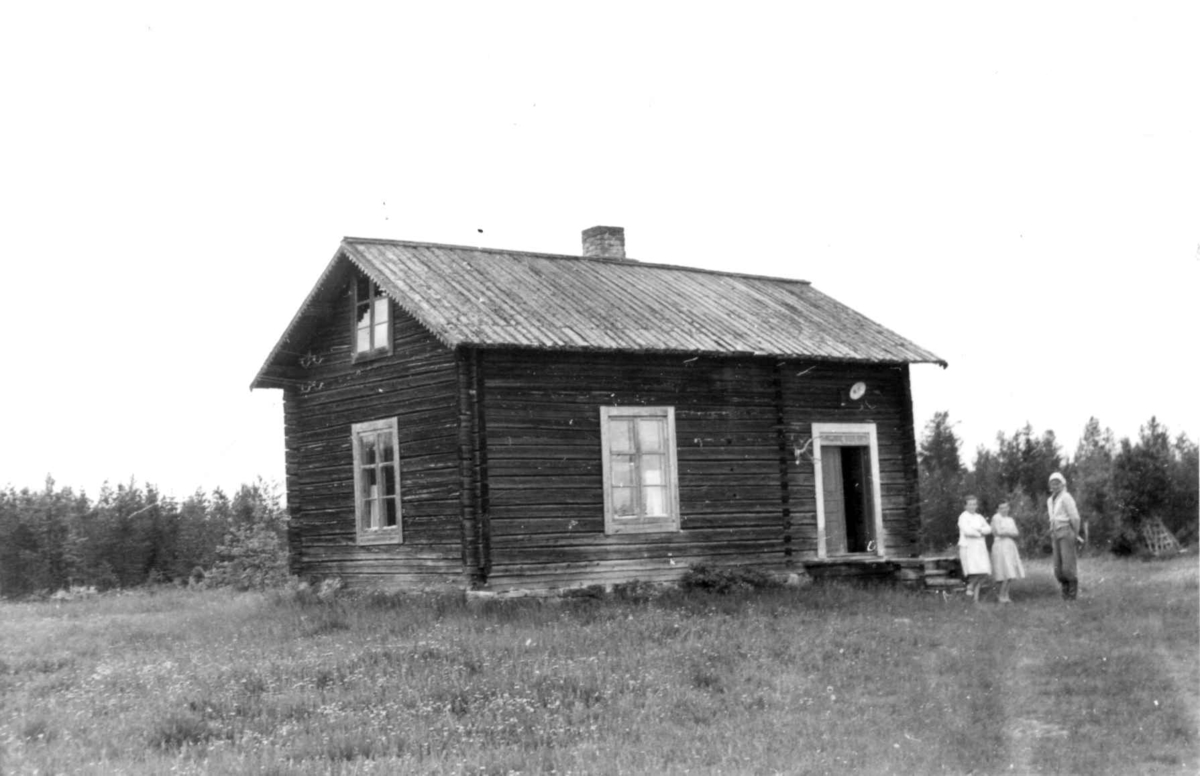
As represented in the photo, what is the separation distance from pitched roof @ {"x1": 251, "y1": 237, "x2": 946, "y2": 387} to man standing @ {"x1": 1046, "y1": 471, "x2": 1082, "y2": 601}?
12.3ft

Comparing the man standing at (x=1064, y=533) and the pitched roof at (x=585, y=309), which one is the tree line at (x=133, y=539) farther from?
the man standing at (x=1064, y=533)

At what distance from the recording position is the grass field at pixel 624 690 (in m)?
9.27

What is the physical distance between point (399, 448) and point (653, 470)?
3.61m

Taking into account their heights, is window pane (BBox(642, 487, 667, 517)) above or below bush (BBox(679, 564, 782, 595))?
above

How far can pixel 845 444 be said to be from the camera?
20.8m

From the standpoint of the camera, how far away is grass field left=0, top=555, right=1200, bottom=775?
365 inches

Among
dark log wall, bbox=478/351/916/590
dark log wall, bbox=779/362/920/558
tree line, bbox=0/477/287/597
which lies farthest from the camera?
tree line, bbox=0/477/287/597

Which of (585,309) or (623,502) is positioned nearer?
(623,502)

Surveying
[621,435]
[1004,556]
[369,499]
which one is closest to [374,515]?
[369,499]

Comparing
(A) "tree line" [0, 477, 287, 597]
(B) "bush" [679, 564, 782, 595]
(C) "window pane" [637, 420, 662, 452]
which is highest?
(C) "window pane" [637, 420, 662, 452]

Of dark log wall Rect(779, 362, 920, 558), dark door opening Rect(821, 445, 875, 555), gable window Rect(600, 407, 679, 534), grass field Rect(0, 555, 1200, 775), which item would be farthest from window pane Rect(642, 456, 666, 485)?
dark door opening Rect(821, 445, 875, 555)

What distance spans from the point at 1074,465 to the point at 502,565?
19147 mm

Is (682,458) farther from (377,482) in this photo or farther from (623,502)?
(377,482)

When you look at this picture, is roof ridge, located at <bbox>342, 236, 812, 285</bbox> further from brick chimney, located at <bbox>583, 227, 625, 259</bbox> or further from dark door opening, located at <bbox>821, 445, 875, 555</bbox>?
dark door opening, located at <bbox>821, 445, 875, 555</bbox>
